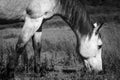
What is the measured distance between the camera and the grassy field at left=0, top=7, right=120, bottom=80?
544cm

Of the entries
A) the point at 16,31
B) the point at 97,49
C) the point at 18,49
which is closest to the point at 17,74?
the point at 18,49

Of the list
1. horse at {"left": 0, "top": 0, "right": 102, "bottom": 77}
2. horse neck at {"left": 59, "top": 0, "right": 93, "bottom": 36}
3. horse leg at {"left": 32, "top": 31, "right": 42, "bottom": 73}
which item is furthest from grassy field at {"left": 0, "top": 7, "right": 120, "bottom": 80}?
horse neck at {"left": 59, "top": 0, "right": 93, "bottom": 36}

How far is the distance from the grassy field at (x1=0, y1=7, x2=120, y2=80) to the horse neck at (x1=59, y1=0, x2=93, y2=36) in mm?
916

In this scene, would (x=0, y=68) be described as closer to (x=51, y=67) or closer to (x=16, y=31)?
(x=51, y=67)

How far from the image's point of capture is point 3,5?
520 centimetres

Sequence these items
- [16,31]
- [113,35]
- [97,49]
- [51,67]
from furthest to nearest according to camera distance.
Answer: [16,31]
[113,35]
[51,67]
[97,49]

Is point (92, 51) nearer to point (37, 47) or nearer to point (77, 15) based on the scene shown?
point (77, 15)

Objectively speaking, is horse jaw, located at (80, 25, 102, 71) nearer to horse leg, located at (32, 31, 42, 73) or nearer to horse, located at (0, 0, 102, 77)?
horse, located at (0, 0, 102, 77)

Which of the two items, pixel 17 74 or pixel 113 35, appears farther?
pixel 113 35

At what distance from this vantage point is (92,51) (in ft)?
18.5

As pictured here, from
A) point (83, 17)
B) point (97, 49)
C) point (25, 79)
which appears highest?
point (83, 17)

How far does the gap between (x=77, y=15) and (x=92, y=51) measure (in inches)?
32.4

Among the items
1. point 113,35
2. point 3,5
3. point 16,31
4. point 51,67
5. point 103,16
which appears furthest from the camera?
point 103,16

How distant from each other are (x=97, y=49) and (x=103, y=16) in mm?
8359
